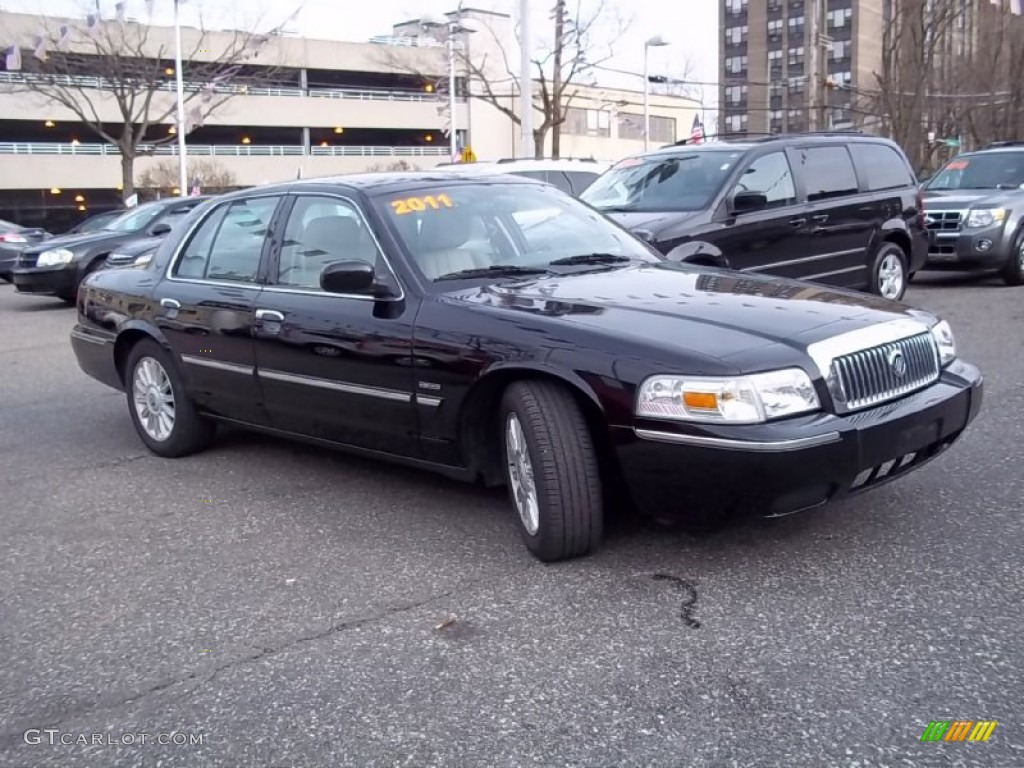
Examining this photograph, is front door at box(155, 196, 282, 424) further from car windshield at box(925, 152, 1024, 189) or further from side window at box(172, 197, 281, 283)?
car windshield at box(925, 152, 1024, 189)

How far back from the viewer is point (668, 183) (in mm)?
9016

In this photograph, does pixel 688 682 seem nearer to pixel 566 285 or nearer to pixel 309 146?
pixel 566 285

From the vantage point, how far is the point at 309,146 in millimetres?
56969

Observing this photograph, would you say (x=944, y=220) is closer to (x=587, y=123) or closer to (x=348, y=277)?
(x=348, y=277)

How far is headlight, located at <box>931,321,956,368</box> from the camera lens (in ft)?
14.5

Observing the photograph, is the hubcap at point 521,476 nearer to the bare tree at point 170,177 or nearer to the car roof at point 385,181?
the car roof at point 385,181

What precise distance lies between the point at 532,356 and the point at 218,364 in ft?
7.18

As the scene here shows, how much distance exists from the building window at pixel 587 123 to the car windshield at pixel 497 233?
61.0 metres

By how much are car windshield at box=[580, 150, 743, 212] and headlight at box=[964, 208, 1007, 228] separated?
4.83 m

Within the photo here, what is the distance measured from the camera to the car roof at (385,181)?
505cm

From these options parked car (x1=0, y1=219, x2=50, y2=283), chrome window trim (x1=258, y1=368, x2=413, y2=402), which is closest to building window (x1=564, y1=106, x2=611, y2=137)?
parked car (x1=0, y1=219, x2=50, y2=283)

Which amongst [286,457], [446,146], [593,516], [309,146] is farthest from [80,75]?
[593,516]

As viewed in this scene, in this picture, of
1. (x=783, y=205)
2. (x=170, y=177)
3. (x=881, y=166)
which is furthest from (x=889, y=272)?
(x=170, y=177)

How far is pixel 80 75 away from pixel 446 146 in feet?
82.4
